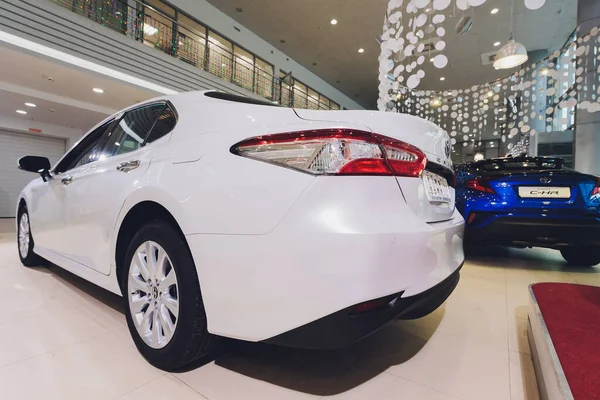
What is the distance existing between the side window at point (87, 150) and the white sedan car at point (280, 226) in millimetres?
700

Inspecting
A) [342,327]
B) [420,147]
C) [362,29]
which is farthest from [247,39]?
[342,327]

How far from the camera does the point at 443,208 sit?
1.16 meters

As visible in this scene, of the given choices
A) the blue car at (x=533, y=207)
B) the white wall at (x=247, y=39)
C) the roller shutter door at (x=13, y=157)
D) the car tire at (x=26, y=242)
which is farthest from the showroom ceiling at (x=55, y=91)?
the blue car at (x=533, y=207)

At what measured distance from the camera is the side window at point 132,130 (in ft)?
4.73

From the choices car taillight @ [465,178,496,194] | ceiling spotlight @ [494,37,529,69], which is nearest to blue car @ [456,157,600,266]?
car taillight @ [465,178,496,194]

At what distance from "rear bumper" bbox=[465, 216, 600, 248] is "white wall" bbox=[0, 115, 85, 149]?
11.3 metres

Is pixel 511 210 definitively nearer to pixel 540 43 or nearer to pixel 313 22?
pixel 313 22

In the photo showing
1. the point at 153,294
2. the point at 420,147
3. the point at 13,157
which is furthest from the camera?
the point at 13,157

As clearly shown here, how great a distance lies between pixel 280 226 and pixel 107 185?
1.09 m

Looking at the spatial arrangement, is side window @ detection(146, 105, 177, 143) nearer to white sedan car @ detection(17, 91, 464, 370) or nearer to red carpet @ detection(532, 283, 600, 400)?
white sedan car @ detection(17, 91, 464, 370)

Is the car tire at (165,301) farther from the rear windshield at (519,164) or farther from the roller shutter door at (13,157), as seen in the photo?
the roller shutter door at (13,157)

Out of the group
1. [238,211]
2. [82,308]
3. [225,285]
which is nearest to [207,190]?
[238,211]

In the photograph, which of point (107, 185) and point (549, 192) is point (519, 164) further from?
point (107, 185)

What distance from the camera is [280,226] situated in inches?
33.3
